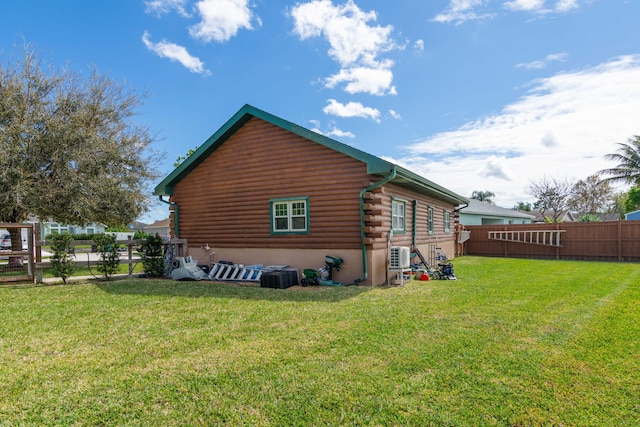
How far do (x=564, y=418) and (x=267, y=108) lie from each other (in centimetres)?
953

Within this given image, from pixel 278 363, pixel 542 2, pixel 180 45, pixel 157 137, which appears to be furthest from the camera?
pixel 157 137

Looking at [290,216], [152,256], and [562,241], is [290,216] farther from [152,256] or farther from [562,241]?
[562,241]

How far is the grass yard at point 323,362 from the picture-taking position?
2.74 meters

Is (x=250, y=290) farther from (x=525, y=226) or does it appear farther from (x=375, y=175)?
(x=525, y=226)

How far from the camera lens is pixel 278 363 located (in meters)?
3.69

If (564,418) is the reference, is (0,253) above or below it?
above

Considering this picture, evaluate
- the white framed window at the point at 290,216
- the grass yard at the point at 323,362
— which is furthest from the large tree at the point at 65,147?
the white framed window at the point at 290,216

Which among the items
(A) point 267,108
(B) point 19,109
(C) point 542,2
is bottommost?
(A) point 267,108

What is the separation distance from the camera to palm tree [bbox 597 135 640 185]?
27.9 metres

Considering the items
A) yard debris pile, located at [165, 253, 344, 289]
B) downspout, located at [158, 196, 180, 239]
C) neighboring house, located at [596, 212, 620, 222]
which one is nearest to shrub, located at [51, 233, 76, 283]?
yard debris pile, located at [165, 253, 344, 289]

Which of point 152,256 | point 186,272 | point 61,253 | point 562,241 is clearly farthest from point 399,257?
point 562,241

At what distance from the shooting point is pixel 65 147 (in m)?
13.3

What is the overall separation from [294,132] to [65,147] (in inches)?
375

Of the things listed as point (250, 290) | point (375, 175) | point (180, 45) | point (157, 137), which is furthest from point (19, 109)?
point (375, 175)
